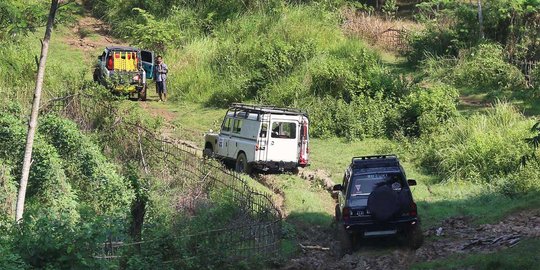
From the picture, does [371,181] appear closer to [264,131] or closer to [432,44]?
[264,131]

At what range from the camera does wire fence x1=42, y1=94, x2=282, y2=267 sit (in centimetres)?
1458

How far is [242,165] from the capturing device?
23500 mm

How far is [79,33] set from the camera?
146ft

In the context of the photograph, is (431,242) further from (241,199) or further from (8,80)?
(8,80)

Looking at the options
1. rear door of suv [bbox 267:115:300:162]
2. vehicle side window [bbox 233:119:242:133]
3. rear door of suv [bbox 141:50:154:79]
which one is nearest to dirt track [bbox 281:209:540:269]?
rear door of suv [bbox 267:115:300:162]

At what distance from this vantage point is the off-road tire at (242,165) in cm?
2309

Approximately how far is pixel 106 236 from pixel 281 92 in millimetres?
19636

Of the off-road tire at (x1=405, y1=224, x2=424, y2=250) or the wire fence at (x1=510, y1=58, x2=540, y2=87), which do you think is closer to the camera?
the off-road tire at (x1=405, y1=224, x2=424, y2=250)

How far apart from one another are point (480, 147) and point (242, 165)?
22.6ft

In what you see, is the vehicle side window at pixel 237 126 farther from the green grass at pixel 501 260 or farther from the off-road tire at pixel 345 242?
the green grass at pixel 501 260

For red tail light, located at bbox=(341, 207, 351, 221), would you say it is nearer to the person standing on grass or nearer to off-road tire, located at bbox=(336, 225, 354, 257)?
off-road tire, located at bbox=(336, 225, 354, 257)

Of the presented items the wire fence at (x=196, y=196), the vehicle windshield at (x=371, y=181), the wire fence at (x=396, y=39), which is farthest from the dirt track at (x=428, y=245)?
the wire fence at (x=396, y=39)

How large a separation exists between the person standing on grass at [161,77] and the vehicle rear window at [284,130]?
38.4 ft

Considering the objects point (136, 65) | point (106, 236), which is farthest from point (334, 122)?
point (106, 236)
